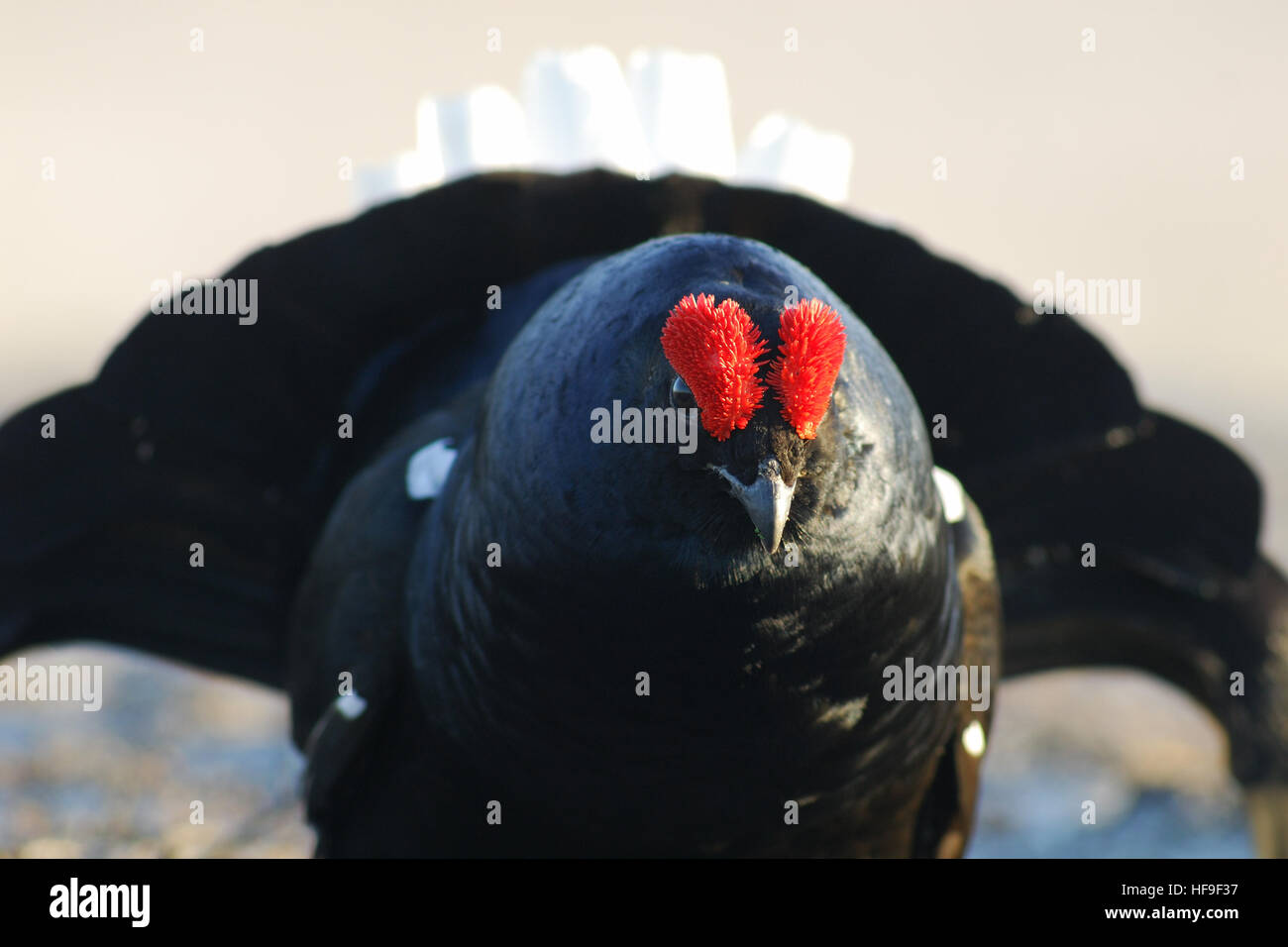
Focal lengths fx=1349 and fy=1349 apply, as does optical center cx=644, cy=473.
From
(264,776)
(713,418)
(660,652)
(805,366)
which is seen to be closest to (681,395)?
(713,418)

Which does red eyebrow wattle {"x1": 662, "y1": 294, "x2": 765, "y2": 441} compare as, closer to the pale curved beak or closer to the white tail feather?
the pale curved beak

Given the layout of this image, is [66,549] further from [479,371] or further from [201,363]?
[479,371]

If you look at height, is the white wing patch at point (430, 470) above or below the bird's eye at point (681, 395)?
below

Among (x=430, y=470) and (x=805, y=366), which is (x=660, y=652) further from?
(x=430, y=470)

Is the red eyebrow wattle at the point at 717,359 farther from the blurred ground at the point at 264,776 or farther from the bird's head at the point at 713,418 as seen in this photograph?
the blurred ground at the point at 264,776

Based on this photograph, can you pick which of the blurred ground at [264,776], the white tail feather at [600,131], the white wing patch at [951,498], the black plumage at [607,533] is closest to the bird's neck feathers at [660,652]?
the black plumage at [607,533]

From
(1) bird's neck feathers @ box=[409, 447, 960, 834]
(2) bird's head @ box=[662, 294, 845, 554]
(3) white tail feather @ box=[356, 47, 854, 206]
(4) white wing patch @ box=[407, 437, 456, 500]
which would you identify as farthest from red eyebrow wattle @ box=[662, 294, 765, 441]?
(3) white tail feather @ box=[356, 47, 854, 206]

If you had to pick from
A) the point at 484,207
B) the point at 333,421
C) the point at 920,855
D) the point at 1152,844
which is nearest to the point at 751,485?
the point at 920,855
